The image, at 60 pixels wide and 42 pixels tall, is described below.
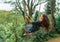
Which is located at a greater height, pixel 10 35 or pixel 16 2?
pixel 16 2

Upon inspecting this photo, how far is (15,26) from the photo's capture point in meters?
5.04

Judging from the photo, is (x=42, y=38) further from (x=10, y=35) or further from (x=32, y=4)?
(x=32, y=4)

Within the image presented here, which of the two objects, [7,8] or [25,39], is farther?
[7,8]

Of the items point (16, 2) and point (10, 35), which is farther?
point (16, 2)

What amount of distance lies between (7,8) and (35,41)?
4.00 meters

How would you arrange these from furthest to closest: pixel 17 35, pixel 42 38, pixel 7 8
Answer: pixel 7 8, pixel 42 38, pixel 17 35

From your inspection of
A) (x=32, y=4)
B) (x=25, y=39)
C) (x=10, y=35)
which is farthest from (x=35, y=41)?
(x=32, y=4)

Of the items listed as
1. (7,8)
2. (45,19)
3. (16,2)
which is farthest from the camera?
(7,8)

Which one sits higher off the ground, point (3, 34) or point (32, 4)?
point (32, 4)

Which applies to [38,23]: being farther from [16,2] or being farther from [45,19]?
[16,2]

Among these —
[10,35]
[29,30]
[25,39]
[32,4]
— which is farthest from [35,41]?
[32,4]

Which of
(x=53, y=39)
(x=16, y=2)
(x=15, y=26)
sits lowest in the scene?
(x=53, y=39)

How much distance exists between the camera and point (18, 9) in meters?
6.92

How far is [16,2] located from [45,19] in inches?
115
